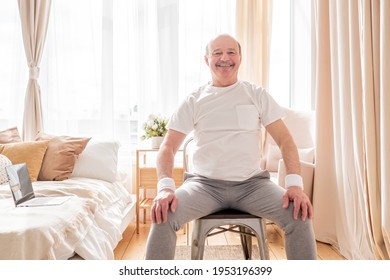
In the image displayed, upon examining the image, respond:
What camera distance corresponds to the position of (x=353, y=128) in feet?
7.09

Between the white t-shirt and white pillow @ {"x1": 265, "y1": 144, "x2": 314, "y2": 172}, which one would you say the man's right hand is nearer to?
the white t-shirt

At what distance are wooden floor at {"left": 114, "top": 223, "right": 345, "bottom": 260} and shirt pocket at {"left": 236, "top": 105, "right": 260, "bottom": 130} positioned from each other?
116 cm

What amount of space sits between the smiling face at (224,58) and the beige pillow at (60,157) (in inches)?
60.5

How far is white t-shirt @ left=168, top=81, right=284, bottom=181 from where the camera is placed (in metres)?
1.66

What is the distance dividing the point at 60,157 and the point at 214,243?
138 centimetres

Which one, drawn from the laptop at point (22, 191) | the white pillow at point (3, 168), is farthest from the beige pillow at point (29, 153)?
the laptop at point (22, 191)

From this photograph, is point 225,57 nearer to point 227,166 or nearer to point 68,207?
point 227,166

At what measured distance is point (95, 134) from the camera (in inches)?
148

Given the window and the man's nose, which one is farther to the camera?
the window

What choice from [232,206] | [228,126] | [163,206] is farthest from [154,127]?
[163,206]

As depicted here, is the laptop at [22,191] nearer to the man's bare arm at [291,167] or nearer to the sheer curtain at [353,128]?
the man's bare arm at [291,167]

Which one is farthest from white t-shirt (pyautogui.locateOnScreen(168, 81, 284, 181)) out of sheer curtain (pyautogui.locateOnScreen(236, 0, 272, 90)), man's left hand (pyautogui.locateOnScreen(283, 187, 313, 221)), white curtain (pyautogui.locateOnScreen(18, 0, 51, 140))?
white curtain (pyautogui.locateOnScreen(18, 0, 51, 140))

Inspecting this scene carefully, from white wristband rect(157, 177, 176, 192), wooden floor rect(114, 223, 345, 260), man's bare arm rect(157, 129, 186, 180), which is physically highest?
man's bare arm rect(157, 129, 186, 180)
